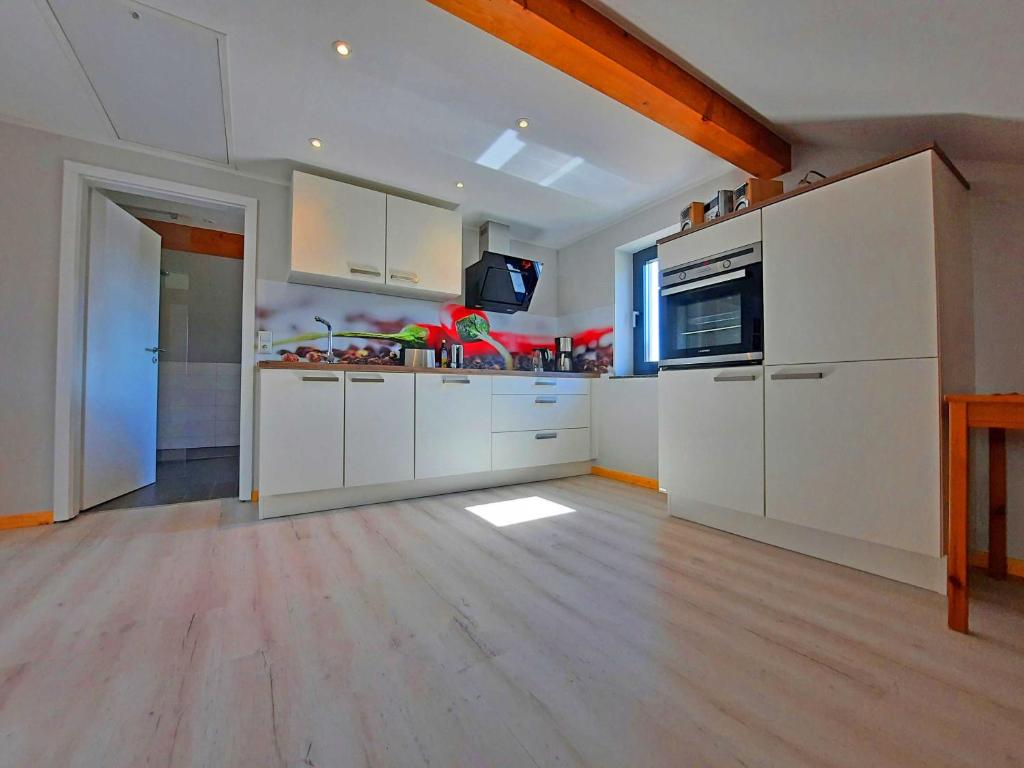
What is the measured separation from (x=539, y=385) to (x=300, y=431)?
1673 mm

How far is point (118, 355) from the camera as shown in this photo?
8.81 ft

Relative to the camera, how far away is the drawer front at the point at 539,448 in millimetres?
2963

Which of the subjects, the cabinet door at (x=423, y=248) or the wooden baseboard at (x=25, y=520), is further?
the cabinet door at (x=423, y=248)

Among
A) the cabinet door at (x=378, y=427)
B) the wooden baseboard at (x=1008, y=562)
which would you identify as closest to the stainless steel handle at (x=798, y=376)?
the wooden baseboard at (x=1008, y=562)

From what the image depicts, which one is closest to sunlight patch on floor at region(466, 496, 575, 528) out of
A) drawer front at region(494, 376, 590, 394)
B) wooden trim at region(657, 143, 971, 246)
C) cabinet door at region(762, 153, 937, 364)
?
drawer front at region(494, 376, 590, 394)

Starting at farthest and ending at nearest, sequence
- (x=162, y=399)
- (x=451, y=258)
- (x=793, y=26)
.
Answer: (x=162, y=399)
(x=451, y=258)
(x=793, y=26)

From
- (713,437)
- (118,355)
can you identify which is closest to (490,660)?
(713,437)

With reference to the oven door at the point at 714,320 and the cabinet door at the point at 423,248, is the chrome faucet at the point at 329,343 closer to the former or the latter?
the cabinet door at the point at 423,248

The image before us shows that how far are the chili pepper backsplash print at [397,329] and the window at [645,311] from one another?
248 millimetres

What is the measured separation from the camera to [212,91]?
6.36ft

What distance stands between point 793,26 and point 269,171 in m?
2.87

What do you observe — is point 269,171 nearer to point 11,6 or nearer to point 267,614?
point 11,6

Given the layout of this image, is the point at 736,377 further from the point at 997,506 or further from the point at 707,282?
the point at 997,506

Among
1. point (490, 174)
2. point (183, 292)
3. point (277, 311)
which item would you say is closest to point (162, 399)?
point (183, 292)
